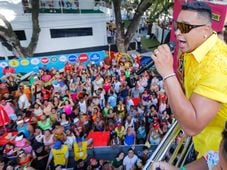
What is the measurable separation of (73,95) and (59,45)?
8.24 metres

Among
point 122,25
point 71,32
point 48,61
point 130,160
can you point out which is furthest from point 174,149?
point 71,32

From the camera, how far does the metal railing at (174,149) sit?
5.10 ft

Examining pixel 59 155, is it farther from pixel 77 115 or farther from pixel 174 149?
pixel 174 149

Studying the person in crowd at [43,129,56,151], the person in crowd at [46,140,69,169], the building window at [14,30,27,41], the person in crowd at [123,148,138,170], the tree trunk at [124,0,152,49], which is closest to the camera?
the person in crowd at [123,148,138,170]

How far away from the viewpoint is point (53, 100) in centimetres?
860

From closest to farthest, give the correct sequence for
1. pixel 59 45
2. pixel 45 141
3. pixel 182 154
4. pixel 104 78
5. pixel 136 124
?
pixel 182 154 < pixel 45 141 < pixel 136 124 < pixel 104 78 < pixel 59 45

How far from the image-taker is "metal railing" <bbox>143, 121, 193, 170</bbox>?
5.10 ft

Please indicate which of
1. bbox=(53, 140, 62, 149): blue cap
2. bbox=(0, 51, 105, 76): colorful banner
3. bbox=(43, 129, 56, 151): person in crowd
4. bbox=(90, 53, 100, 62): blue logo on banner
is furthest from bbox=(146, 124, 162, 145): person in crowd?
bbox=(90, 53, 100, 62): blue logo on banner

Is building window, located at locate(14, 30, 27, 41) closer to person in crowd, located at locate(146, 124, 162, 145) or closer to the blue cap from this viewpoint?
the blue cap

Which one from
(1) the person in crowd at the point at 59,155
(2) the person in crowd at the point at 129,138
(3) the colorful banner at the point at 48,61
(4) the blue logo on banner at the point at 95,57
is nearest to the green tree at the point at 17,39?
(3) the colorful banner at the point at 48,61

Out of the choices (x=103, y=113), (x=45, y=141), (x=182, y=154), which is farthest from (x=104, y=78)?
(x=182, y=154)

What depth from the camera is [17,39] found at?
46.0ft

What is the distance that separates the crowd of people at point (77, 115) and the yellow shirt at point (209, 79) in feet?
14.6

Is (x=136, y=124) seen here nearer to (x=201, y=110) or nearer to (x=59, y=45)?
(x=201, y=110)
